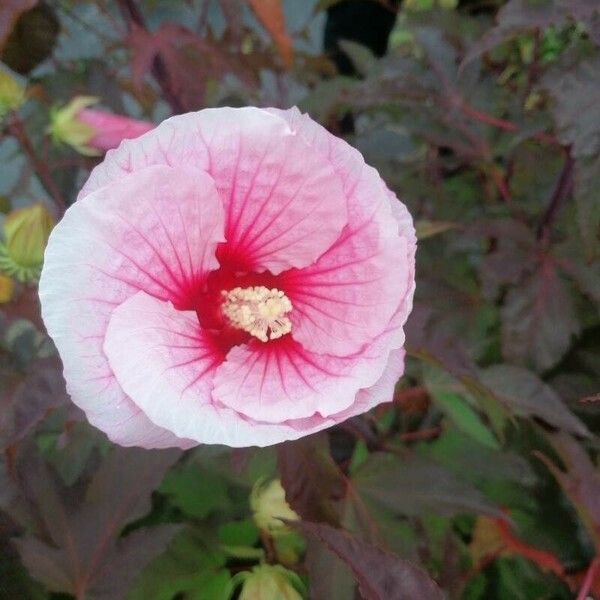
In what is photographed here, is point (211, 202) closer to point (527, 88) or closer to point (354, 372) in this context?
point (354, 372)

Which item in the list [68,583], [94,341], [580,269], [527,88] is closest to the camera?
[94,341]

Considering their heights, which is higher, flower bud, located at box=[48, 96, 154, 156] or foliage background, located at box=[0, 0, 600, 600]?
flower bud, located at box=[48, 96, 154, 156]

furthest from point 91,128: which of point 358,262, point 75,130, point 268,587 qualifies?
point 268,587

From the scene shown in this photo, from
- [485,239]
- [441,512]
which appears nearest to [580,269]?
[485,239]

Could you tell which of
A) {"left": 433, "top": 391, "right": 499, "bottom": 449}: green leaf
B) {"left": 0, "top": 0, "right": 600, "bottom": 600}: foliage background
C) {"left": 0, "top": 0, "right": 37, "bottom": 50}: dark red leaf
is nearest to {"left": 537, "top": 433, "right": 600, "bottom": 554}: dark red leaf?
{"left": 0, "top": 0, "right": 600, "bottom": 600}: foliage background

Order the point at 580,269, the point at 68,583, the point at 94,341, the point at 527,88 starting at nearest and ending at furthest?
the point at 94,341, the point at 68,583, the point at 580,269, the point at 527,88

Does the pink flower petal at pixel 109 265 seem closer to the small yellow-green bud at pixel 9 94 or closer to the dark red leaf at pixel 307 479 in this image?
the dark red leaf at pixel 307 479

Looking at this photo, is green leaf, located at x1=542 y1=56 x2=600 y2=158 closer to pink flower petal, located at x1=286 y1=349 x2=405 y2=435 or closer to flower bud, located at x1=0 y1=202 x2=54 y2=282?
pink flower petal, located at x1=286 y1=349 x2=405 y2=435
